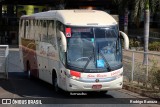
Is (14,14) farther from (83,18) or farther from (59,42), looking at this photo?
(83,18)

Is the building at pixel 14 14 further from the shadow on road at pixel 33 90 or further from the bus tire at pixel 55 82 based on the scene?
the bus tire at pixel 55 82

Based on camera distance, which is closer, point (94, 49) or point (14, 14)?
point (94, 49)

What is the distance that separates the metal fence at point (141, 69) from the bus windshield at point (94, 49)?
1625mm

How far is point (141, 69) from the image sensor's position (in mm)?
17766

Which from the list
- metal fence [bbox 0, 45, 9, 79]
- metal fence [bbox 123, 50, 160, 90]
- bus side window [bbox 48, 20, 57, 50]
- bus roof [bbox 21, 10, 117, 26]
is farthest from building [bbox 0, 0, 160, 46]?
bus roof [bbox 21, 10, 117, 26]

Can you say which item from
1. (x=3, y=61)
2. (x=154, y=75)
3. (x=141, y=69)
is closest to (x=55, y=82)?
(x=141, y=69)

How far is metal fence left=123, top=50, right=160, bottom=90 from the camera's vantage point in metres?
16.2

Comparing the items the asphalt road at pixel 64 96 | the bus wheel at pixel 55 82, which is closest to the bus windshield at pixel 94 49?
the asphalt road at pixel 64 96

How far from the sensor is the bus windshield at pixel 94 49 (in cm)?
1497

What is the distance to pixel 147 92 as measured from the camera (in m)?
16.0

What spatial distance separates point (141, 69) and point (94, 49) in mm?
3325

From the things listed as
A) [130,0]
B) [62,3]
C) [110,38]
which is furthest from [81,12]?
[62,3]

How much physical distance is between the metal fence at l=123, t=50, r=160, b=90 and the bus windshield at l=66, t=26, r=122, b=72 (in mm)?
1625

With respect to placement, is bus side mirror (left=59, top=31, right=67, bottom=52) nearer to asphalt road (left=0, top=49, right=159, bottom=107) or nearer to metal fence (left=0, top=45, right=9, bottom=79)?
asphalt road (left=0, top=49, right=159, bottom=107)
